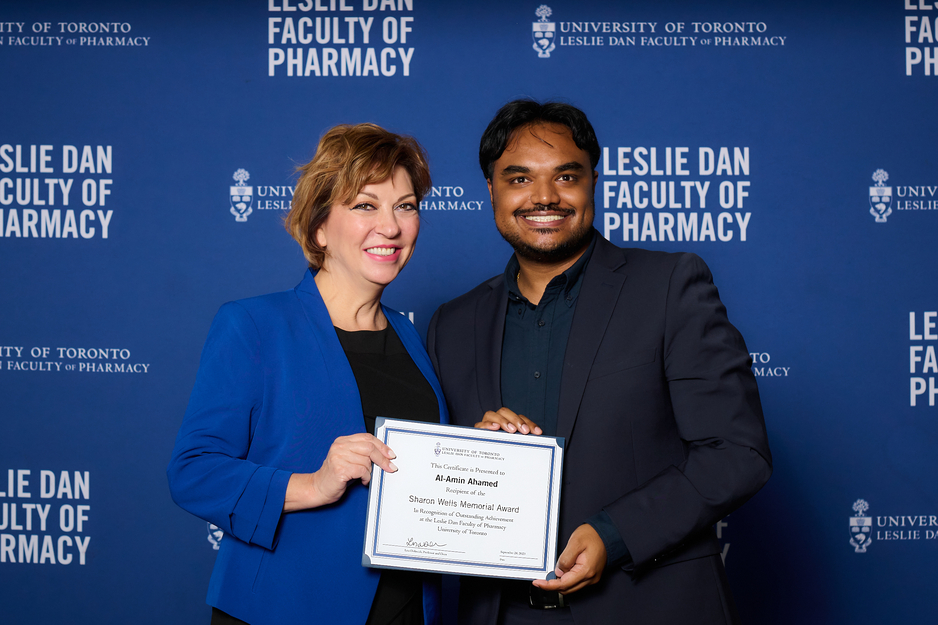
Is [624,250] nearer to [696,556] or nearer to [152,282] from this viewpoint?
[696,556]

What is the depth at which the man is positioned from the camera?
1.51 m

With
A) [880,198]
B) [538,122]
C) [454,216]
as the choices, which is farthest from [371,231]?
[880,198]

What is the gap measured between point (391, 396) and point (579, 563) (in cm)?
61

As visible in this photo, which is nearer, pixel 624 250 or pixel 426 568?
pixel 426 568

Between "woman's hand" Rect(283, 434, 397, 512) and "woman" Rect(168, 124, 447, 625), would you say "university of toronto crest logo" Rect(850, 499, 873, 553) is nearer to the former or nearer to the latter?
"woman" Rect(168, 124, 447, 625)

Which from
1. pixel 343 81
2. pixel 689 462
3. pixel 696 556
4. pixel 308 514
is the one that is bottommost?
pixel 696 556

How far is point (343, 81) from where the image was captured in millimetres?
3008

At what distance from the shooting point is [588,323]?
1.68 meters

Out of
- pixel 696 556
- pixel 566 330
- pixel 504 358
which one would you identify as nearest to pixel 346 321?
pixel 504 358

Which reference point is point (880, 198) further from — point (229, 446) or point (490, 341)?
point (229, 446)

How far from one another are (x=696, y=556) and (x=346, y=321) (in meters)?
A: 1.08

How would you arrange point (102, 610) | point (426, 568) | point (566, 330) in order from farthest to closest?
1. point (102, 610)
2. point (566, 330)
3. point (426, 568)

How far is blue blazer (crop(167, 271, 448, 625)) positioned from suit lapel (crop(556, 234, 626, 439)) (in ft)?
1.71
